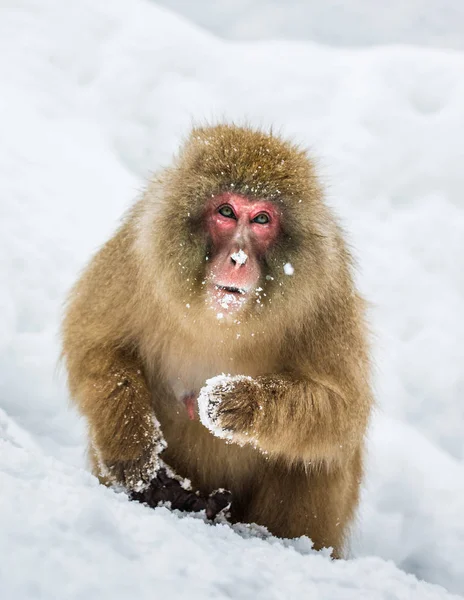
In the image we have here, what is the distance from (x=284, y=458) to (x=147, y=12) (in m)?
5.29


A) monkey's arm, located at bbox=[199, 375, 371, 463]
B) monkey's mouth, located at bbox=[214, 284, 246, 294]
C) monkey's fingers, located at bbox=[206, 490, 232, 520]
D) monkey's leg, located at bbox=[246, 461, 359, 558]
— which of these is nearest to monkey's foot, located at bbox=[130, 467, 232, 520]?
monkey's fingers, located at bbox=[206, 490, 232, 520]

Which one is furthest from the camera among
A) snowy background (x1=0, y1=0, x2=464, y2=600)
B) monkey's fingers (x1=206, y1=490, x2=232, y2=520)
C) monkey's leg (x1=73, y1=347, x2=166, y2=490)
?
monkey's fingers (x1=206, y1=490, x2=232, y2=520)

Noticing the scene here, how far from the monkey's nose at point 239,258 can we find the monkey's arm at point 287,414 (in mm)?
433

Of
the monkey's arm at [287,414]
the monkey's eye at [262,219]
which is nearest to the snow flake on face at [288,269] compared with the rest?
the monkey's eye at [262,219]

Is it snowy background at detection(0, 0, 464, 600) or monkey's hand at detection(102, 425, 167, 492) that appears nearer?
snowy background at detection(0, 0, 464, 600)

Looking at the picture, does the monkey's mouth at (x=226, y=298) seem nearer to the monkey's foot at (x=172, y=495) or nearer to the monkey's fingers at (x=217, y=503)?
the monkey's foot at (x=172, y=495)

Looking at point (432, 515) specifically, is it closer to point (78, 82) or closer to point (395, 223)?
point (395, 223)

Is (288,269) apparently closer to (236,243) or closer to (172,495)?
(236,243)

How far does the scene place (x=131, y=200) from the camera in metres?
4.09

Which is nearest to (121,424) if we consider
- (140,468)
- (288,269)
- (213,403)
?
(140,468)

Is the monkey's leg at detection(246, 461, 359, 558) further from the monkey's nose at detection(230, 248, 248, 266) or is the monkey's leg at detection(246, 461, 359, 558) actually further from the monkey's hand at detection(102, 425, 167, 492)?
the monkey's nose at detection(230, 248, 248, 266)

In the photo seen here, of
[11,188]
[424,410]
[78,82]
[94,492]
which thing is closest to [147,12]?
[78,82]

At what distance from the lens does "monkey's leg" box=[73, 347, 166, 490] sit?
3129mm

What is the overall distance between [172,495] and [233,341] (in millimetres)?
633
